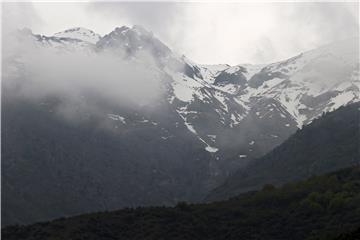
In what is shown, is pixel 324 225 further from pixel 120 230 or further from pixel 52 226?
pixel 52 226

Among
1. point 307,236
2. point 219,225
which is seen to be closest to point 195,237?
point 219,225

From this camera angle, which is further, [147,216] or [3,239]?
[147,216]

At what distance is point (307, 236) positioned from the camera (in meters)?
179

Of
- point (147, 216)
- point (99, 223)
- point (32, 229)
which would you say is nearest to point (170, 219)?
point (147, 216)

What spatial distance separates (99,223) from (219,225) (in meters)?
27.8

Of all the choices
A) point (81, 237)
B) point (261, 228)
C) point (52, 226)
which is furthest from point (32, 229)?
point (261, 228)

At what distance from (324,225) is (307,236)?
9.43m

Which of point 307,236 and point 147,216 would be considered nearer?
point 307,236

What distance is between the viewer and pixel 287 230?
187 m

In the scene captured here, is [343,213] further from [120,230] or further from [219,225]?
[120,230]

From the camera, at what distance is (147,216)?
19925cm

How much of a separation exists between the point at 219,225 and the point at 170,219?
39.4ft

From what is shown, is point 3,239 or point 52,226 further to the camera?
point 52,226

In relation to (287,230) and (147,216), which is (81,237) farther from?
(287,230)
